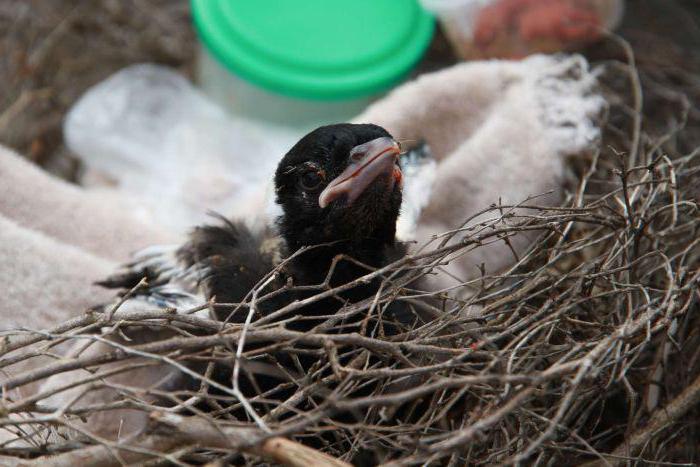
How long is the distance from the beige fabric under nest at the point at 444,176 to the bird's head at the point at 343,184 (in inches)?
16.8

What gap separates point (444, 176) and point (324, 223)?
637 mm

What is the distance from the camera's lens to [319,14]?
7.02ft

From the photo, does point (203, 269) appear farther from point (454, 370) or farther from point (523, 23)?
point (523, 23)

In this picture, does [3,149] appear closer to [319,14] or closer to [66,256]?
[66,256]

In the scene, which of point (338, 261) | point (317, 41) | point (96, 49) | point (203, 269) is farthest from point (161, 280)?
point (96, 49)

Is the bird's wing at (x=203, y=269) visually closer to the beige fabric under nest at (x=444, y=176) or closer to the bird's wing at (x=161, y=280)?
the bird's wing at (x=161, y=280)

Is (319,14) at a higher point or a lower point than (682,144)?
higher

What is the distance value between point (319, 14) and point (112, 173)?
0.74 meters

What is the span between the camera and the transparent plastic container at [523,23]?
2010 millimetres

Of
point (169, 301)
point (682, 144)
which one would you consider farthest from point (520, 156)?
point (169, 301)

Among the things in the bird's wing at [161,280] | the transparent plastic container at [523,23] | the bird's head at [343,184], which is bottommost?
the transparent plastic container at [523,23]

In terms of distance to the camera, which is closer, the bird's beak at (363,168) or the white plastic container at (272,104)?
the bird's beak at (363,168)

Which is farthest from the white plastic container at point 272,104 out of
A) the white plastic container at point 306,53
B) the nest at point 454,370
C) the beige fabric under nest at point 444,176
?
the nest at point 454,370

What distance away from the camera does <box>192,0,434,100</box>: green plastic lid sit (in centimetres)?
202
